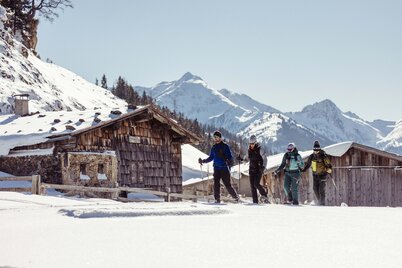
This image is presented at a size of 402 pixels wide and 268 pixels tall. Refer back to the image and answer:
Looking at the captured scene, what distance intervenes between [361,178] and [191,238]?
22584mm

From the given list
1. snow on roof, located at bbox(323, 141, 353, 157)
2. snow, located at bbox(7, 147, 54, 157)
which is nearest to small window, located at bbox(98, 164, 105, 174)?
snow, located at bbox(7, 147, 54, 157)

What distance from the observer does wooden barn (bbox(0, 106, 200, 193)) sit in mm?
19609

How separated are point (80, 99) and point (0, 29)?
10.8 m

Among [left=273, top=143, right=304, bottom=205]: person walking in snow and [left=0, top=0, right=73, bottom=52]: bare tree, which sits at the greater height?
[left=0, top=0, right=73, bottom=52]: bare tree

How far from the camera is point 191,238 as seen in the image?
603cm

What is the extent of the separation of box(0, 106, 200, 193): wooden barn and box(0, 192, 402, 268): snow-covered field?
10799mm

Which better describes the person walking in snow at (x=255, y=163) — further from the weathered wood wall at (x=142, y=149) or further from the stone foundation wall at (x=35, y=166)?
the stone foundation wall at (x=35, y=166)

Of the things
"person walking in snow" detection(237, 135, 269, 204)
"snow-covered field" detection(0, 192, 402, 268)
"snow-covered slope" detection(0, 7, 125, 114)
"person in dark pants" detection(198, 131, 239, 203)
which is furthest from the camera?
"snow-covered slope" detection(0, 7, 125, 114)

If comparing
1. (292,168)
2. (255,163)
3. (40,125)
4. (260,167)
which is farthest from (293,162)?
(40,125)

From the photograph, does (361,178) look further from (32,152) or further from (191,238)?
(191,238)

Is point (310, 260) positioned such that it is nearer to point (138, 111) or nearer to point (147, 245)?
point (147, 245)

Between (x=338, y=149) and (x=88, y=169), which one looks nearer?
(x=88, y=169)

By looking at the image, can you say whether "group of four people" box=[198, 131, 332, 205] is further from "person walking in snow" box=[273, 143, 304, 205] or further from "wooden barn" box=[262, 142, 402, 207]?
"wooden barn" box=[262, 142, 402, 207]

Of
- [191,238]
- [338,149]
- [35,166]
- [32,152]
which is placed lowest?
[191,238]
